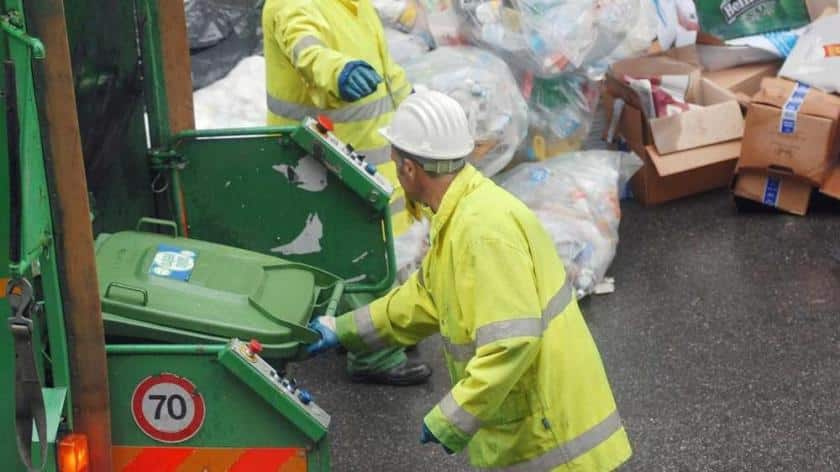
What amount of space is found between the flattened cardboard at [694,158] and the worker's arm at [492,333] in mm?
3408

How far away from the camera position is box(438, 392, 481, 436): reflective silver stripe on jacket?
108 inches

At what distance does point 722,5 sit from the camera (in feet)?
22.9

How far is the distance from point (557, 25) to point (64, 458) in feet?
11.8

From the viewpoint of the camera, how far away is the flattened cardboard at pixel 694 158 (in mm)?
6039

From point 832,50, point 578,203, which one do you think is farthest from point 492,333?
point 832,50

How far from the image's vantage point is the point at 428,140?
114 inches

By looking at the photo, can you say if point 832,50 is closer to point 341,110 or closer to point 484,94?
point 484,94

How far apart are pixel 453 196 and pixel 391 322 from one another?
0.46 meters

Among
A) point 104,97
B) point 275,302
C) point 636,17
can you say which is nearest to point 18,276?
point 275,302

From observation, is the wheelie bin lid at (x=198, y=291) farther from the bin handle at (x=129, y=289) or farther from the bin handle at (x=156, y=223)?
the bin handle at (x=156, y=223)

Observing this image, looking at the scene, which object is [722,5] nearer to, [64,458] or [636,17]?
[636,17]

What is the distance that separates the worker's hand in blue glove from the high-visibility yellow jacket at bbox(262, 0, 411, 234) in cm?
119

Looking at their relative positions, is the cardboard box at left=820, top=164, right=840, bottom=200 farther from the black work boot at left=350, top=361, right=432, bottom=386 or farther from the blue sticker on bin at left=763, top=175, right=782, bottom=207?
the black work boot at left=350, top=361, right=432, bottom=386

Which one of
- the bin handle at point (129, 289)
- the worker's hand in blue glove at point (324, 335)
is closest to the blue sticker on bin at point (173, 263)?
the bin handle at point (129, 289)
